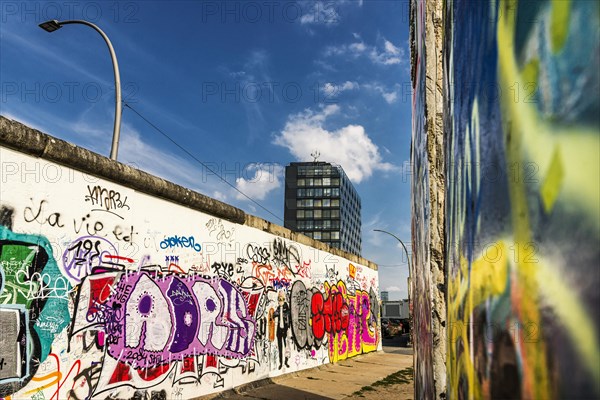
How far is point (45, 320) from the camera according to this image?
15.7ft

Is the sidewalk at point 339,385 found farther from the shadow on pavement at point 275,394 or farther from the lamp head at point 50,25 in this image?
the lamp head at point 50,25

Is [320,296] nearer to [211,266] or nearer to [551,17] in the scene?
[211,266]

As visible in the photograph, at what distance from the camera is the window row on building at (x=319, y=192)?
377ft

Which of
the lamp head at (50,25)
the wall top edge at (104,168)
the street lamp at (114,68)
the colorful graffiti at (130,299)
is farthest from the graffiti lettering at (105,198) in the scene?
the lamp head at (50,25)

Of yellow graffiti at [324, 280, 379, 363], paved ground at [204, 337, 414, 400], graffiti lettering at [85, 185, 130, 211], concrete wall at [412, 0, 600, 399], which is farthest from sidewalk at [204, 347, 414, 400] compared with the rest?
concrete wall at [412, 0, 600, 399]

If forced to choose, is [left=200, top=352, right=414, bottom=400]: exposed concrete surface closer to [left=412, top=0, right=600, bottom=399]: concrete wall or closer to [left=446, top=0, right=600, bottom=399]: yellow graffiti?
[left=412, top=0, right=600, bottom=399]: concrete wall

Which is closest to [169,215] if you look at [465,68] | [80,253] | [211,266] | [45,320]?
[211,266]

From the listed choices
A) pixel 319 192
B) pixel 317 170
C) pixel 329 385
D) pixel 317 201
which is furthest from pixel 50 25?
pixel 317 170

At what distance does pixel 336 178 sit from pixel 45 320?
112m

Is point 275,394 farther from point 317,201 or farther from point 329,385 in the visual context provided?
point 317,201

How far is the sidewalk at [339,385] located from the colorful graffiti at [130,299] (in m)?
0.30

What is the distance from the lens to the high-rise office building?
113 meters

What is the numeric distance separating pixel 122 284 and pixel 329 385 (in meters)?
5.56

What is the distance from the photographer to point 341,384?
980 centimetres
